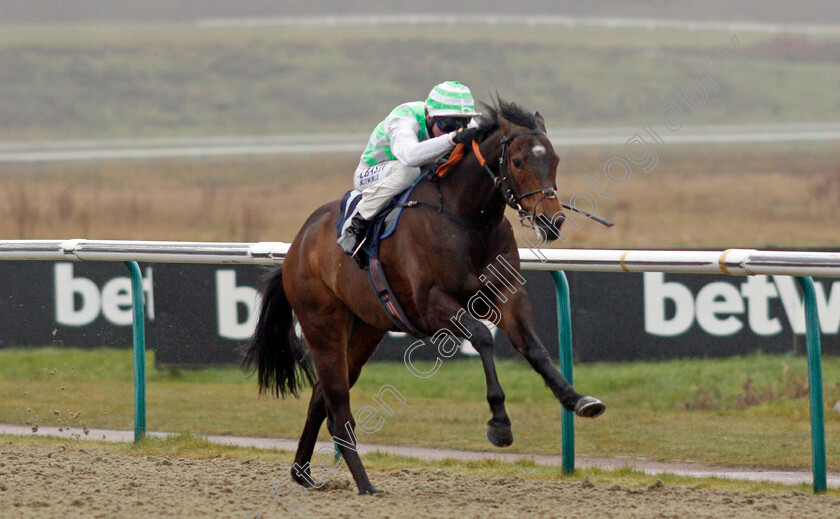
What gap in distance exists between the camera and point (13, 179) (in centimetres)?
2080

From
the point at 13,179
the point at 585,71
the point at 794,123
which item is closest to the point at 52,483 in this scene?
the point at 13,179

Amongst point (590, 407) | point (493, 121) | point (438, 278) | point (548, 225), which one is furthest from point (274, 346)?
point (590, 407)

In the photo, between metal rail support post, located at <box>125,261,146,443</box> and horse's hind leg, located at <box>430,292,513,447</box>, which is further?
metal rail support post, located at <box>125,261,146,443</box>

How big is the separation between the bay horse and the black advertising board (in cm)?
194

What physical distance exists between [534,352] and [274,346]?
5.90 ft

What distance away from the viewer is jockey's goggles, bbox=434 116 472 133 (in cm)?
460

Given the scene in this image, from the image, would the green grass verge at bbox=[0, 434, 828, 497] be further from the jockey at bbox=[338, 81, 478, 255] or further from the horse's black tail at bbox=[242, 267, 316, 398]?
the jockey at bbox=[338, 81, 478, 255]

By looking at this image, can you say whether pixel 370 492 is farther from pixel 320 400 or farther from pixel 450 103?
pixel 450 103

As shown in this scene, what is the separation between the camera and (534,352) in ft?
13.2

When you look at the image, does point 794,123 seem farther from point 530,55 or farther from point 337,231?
point 337,231

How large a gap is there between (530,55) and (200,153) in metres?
14.2

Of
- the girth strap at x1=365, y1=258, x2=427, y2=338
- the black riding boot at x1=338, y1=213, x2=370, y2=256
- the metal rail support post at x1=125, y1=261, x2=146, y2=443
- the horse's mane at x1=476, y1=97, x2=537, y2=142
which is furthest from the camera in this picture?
the metal rail support post at x1=125, y1=261, x2=146, y2=443

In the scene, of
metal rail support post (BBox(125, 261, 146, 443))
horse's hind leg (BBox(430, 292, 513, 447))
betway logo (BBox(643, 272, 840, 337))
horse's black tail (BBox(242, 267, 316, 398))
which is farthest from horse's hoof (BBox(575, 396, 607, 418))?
betway logo (BBox(643, 272, 840, 337))

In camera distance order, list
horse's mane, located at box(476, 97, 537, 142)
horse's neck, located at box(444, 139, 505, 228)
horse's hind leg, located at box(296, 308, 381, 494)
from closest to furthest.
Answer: horse's mane, located at box(476, 97, 537, 142) < horse's neck, located at box(444, 139, 505, 228) < horse's hind leg, located at box(296, 308, 381, 494)
